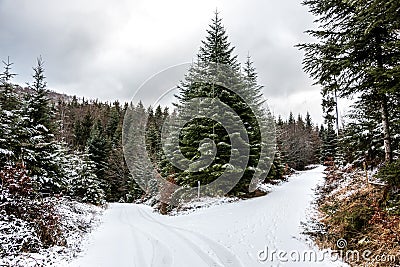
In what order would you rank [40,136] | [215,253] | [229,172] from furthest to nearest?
[229,172] < [40,136] < [215,253]

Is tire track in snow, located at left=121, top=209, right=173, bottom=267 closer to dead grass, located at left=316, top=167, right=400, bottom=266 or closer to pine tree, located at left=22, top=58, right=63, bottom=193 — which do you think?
dead grass, located at left=316, top=167, right=400, bottom=266

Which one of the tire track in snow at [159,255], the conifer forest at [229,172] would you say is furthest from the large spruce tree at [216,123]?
the tire track in snow at [159,255]

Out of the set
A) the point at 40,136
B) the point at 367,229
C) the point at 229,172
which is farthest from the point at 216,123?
the point at 367,229

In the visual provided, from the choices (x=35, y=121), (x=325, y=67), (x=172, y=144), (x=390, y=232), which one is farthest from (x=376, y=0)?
(x=35, y=121)

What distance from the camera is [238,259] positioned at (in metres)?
6.20

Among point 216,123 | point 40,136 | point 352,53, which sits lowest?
point 40,136

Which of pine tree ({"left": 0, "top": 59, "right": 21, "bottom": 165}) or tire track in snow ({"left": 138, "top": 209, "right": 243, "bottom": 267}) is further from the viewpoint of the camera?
pine tree ({"left": 0, "top": 59, "right": 21, "bottom": 165})

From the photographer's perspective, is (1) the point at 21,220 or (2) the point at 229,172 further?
(2) the point at 229,172

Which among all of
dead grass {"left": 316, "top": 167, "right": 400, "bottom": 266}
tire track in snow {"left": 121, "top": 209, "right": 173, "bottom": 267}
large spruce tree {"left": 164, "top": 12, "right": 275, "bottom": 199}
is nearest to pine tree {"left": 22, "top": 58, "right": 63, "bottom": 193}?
large spruce tree {"left": 164, "top": 12, "right": 275, "bottom": 199}

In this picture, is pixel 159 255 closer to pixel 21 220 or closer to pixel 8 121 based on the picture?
pixel 21 220

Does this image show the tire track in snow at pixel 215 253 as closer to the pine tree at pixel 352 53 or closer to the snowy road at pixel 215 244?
the snowy road at pixel 215 244

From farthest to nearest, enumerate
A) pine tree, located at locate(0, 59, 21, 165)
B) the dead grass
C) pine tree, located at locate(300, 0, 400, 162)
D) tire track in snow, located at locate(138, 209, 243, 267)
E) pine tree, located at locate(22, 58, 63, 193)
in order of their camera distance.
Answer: pine tree, located at locate(22, 58, 63, 193) → pine tree, located at locate(0, 59, 21, 165) → pine tree, located at locate(300, 0, 400, 162) → tire track in snow, located at locate(138, 209, 243, 267) → the dead grass

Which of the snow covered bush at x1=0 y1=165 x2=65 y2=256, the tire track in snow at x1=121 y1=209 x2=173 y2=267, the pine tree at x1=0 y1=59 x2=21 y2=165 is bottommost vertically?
the tire track in snow at x1=121 y1=209 x2=173 y2=267

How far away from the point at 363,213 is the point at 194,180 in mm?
10681
